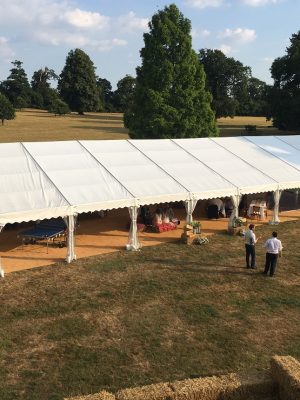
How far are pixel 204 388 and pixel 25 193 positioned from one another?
27.9 feet

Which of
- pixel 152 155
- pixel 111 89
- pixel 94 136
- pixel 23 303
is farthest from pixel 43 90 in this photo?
pixel 23 303

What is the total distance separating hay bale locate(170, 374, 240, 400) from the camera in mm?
6617

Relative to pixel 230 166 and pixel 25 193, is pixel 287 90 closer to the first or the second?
pixel 230 166

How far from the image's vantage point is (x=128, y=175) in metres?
15.4

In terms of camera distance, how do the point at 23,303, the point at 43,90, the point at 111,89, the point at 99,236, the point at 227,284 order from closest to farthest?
1. the point at 23,303
2. the point at 227,284
3. the point at 99,236
4. the point at 43,90
5. the point at 111,89

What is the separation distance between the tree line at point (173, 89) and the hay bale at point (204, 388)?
77.8 feet

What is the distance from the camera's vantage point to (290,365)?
695 cm

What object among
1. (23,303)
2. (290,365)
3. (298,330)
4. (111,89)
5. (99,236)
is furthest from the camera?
(111,89)

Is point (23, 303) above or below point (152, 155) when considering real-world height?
below

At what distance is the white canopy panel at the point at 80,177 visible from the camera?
13570mm

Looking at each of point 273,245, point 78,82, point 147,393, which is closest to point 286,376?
point 147,393

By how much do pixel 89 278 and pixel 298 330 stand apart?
18.4ft

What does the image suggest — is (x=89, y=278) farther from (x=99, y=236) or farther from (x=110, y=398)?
(x=110, y=398)

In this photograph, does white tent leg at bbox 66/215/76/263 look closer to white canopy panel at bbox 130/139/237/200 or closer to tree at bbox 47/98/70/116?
white canopy panel at bbox 130/139/237/200
